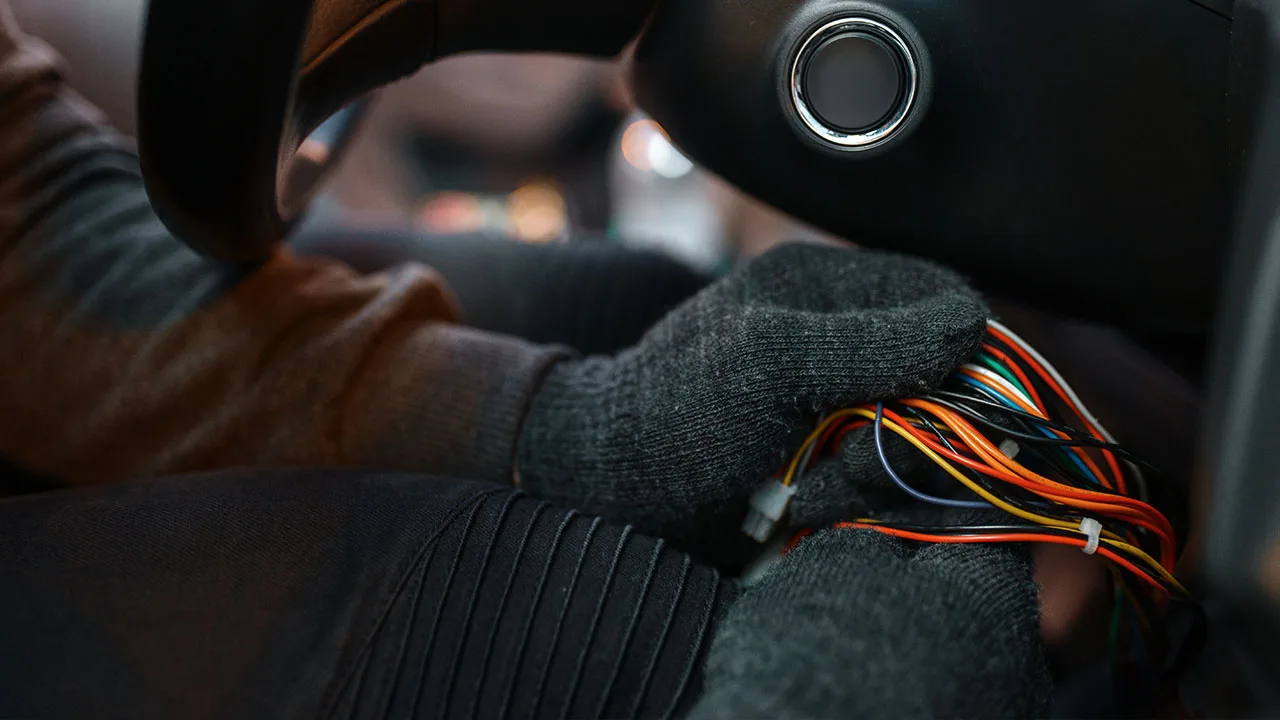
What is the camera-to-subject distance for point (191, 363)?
46cm

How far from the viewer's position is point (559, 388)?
47cm

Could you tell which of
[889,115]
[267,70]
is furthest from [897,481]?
[267,70]

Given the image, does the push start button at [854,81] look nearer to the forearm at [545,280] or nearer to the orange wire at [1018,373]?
the orange wire at [1018,373]

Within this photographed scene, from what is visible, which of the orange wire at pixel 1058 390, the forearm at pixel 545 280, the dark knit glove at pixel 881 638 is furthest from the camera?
the forearm at pixel 545 280

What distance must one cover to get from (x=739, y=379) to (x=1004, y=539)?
0.45ft

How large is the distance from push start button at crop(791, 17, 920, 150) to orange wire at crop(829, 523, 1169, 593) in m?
0.18

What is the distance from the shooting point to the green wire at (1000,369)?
0.38 metres

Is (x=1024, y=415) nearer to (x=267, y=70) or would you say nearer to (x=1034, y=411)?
(x=1034, y=411)

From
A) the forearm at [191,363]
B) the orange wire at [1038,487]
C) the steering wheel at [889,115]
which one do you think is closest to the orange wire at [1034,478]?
the orange wire at [1038,487]

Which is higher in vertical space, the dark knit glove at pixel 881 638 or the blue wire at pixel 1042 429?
the blue wire at pixel 1042 429

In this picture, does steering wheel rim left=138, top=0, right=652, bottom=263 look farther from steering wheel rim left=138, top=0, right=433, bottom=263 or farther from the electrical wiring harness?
the electrical wiring harness

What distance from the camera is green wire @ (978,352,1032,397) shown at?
1.25 ft

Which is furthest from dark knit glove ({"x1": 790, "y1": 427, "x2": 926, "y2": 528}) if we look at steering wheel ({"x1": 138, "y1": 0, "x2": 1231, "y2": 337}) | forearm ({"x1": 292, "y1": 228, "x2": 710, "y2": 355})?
forearm ({"x1": 292, "y1": 228, "x2": 710, "y2": 355})

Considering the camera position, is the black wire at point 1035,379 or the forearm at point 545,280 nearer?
the black wire at point 1035,379
